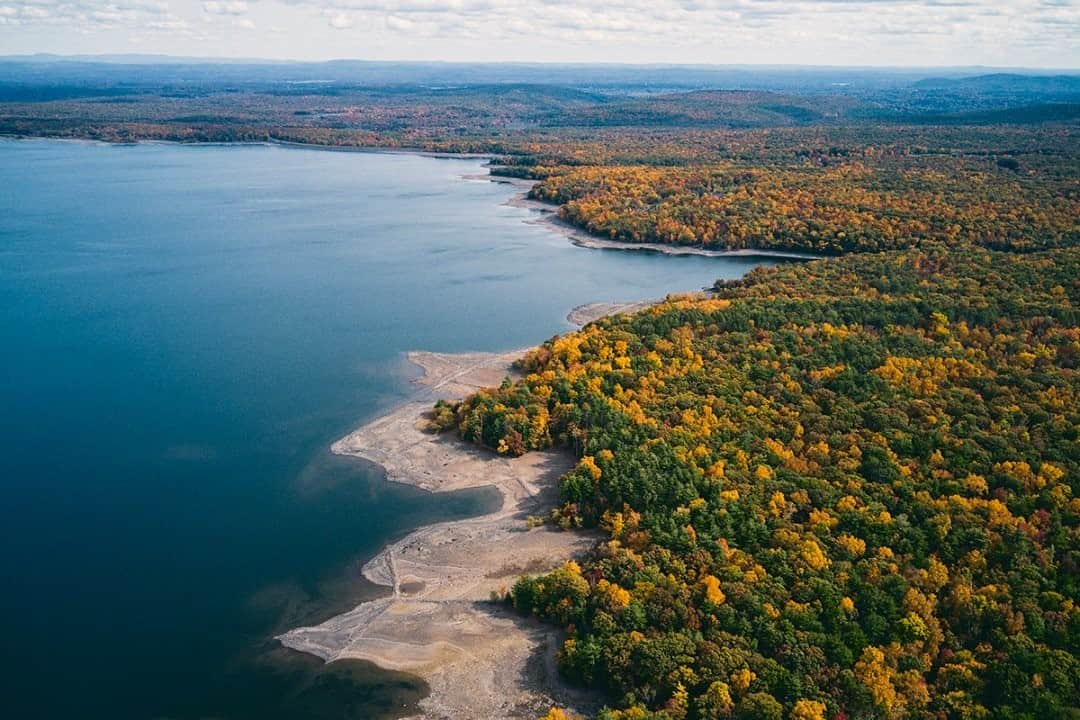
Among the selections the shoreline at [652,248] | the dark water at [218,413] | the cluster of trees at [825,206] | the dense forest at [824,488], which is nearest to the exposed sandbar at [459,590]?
the dark water at [218,413]

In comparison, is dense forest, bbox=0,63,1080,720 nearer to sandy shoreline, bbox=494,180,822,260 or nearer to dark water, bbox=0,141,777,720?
dark water, bbox=0,141,777,720

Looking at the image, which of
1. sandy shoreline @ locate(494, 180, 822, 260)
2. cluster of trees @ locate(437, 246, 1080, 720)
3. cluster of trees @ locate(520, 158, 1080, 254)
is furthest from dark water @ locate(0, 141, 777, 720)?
cluster of trees @ locate(520, 158, 1080, 254)

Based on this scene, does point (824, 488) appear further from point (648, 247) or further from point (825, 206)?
point (825, 206)

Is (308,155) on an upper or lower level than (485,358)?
upper

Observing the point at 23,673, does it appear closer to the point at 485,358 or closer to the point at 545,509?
the point at 545,509

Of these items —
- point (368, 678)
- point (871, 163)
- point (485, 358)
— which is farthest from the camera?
point (871, 163)

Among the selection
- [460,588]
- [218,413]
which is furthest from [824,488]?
[218,413]

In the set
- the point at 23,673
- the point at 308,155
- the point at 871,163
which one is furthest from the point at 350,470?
the point at 308,155
